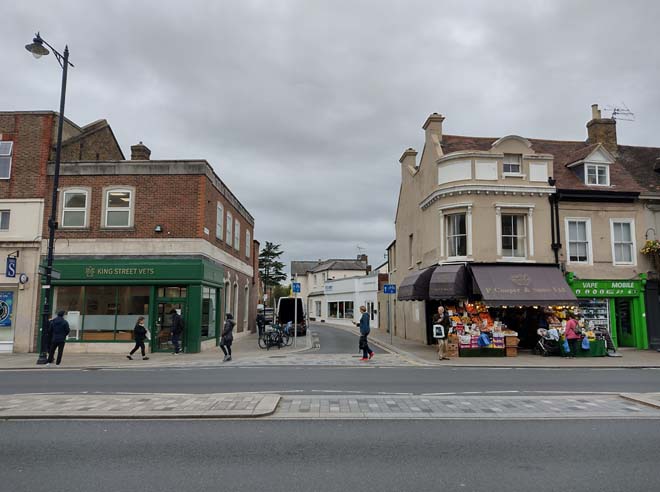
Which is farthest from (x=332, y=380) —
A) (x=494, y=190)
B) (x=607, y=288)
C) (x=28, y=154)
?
(x=28, y=154)

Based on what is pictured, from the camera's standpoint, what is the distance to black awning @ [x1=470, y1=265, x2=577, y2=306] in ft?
64.2

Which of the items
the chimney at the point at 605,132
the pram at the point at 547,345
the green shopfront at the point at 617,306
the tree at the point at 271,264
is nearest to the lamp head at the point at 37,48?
the pram at the point at 547,345

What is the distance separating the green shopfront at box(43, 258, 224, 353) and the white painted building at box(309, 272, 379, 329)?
26336 millimetres

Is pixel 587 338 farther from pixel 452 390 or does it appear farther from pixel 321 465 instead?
pixel 321 465

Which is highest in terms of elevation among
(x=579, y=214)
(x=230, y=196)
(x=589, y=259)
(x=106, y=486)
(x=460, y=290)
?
(x=230, y=196)

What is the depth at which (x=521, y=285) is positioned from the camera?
20188mm

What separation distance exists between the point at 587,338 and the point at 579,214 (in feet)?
19.4

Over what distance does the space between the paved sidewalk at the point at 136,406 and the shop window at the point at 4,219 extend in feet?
46.5

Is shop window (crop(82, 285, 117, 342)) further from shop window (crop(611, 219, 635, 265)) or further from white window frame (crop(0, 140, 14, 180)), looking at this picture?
shop window (crop(611, 219, 635, 265))

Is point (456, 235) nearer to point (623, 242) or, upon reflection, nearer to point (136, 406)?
point (623, 242)

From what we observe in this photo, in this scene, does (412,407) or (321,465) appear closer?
(321,465)

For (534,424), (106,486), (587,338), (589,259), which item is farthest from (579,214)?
(106,486)

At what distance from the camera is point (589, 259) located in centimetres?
2247

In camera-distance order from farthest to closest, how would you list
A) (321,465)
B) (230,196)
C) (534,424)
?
1. (230,196)
2. (534,424)
3. (321,465)
